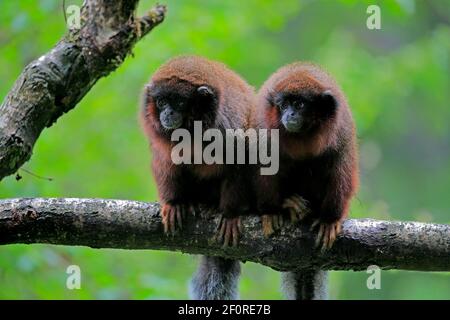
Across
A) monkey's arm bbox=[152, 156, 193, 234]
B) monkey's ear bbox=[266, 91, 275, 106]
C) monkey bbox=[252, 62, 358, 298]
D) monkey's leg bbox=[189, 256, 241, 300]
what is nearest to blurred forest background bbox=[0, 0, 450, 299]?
monkey's leg bbox=[189, 256, 241, 300]

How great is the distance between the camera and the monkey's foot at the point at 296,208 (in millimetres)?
4184

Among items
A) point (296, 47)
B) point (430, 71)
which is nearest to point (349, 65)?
point (430, 71)

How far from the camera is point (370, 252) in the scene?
13.1ft

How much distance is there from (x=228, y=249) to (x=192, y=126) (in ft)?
2.41

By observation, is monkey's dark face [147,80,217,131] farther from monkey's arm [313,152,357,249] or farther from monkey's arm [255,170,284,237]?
monkey's arm [313,152,357,249]

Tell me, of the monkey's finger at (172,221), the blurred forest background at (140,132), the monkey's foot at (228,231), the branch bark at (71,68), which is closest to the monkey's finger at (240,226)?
the monkey's foot at (228,231)

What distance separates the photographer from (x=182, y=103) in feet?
13.7

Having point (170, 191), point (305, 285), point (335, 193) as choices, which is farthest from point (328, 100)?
point (305, 285)

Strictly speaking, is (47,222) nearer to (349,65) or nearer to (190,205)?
(190,205)

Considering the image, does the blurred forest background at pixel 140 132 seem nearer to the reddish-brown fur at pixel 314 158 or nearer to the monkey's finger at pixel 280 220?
the reddish-brown fur at pixel 314 158

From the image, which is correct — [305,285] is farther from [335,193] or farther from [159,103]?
[159,103]

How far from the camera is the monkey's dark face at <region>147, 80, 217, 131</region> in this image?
418cm

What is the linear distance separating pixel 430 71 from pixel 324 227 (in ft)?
13.7
